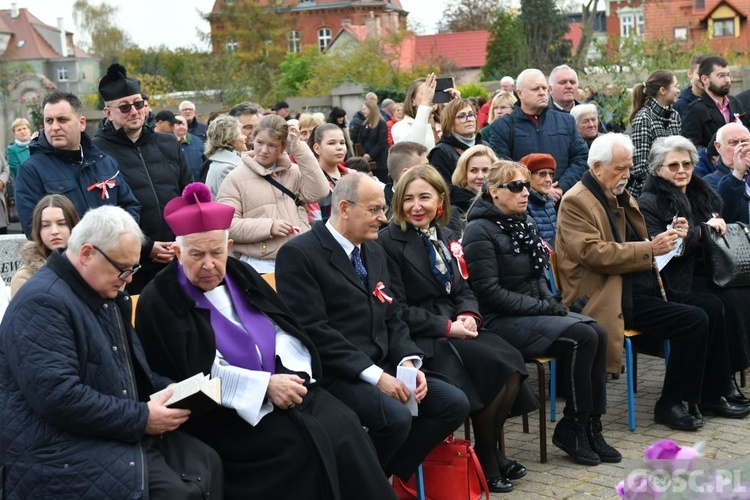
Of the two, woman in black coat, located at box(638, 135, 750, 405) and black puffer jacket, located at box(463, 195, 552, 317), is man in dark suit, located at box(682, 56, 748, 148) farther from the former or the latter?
black puffer jacket, located at box(463, 195, 552, 317)

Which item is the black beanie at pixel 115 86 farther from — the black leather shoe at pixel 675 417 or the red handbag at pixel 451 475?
the black leather shoe at pixel 675 417

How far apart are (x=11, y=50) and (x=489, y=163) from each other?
309 ft

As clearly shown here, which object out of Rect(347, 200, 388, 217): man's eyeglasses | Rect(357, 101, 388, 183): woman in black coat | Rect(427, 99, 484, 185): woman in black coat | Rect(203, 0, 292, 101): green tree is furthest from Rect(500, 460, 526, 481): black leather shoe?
Rect(203, 0, 292, 101): green tree

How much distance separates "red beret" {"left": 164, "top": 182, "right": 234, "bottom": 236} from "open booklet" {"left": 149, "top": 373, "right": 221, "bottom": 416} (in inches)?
27.3

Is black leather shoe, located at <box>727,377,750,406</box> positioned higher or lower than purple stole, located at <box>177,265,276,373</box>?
lower

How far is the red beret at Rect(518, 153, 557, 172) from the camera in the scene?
757cm

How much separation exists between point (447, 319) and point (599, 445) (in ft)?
3.90

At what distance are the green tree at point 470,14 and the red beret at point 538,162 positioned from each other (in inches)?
1992

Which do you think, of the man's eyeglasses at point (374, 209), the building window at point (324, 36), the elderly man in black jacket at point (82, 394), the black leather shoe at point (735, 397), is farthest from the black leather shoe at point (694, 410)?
the building window at point (324, 36)

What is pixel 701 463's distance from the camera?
226 cm

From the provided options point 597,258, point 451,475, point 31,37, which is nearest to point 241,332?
point 451,475

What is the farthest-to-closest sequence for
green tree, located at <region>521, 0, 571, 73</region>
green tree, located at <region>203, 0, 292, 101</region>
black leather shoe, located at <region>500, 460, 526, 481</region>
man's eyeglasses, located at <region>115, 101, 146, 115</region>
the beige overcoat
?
green tree, located at <region>203, 0, 292, 101</region>, green tree, located at <region>521, 0, 571, 73</region>, man's eyeglasses, located at <region>115, 101, 146, 115</region>, the beige overcoat, black leather shoe, located at <region>500, 460, 526, 481</region>

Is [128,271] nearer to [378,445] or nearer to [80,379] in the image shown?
[80,379]

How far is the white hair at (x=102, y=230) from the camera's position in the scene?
423 cm
